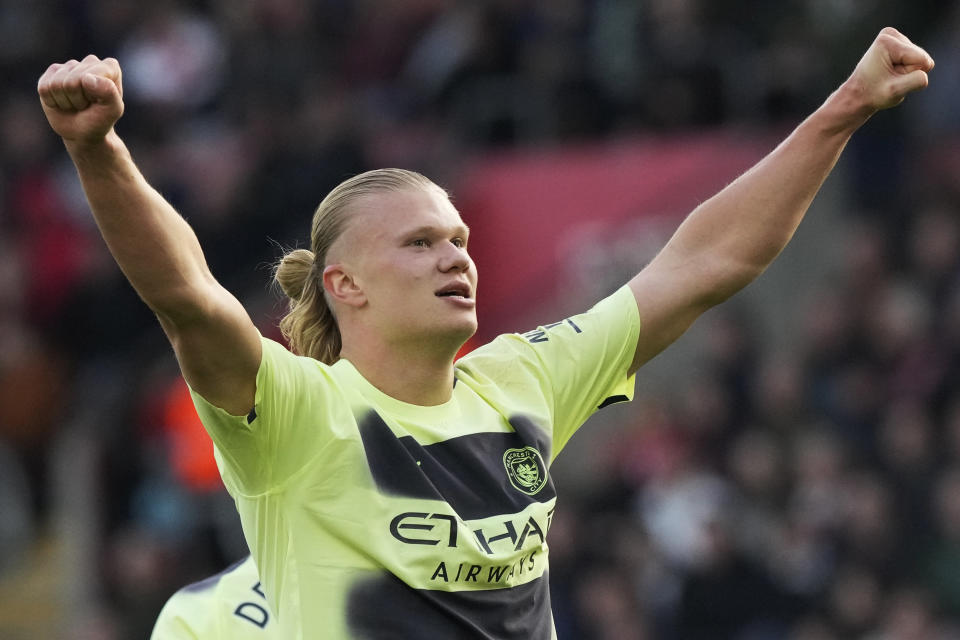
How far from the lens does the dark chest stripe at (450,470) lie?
14.0 feet

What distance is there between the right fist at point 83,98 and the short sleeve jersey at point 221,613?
2410 millimetres

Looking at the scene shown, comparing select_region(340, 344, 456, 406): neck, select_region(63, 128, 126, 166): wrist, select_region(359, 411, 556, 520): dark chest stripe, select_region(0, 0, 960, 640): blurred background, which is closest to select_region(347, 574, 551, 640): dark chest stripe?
select_region(359, 411, 556, 520): dark chest stripe

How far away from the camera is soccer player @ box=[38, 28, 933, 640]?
388 centimetres

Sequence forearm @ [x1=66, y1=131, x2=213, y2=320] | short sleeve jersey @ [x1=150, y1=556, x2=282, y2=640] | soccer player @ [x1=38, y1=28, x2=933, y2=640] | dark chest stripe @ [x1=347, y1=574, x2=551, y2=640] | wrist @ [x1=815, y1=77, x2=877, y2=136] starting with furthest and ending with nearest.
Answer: short sleeve jersey @ [x1=150, y1=556, x2=282, y2=640]
wrist @ [x1=815, y1=77, x2=877, y2=136]
dark chest stripe @ [x1=347, y1=574, x2=551, y2=640]
soccer player @ [x1=38, y1=28, x2=933, y2=640]
forearm @ [x1=66, y1=131, x2=213, y2=320]

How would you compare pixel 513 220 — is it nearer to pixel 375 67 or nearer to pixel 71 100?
pixel 375 67

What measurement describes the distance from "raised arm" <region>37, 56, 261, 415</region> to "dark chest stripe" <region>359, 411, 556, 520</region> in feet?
1.32

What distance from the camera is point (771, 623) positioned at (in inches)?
380

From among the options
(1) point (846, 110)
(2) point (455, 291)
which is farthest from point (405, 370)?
(1) point (846, 110)

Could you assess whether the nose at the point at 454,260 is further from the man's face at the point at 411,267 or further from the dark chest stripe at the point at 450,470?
the dark chest stripe at the point at 450,470

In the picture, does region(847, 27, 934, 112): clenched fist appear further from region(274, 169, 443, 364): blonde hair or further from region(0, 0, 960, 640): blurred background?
region(0, 0, 960, 640): blurred background

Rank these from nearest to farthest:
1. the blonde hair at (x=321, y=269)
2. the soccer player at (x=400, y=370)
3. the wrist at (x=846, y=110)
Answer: the soccer player at (x=400, y=370) < the blonde hair at (x=321, y=269) < the wrist at (x=846, y=110)

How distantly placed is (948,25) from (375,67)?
4.63 metres

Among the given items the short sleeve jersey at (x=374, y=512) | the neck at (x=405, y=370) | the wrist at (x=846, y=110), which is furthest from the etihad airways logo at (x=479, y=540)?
the wrist at (x=846, y=110)

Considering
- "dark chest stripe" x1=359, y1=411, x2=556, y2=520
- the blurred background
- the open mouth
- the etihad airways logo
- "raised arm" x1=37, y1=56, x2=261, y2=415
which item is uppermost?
"raised arm" x1=37, y1=56, x2=261, y2=415
